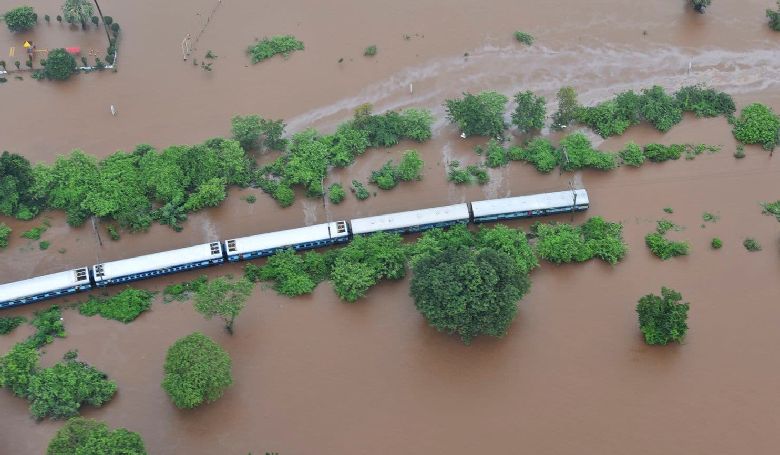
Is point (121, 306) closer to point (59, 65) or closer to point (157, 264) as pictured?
point (157, 264)

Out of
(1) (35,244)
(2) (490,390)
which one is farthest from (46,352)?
(2) (490,390)

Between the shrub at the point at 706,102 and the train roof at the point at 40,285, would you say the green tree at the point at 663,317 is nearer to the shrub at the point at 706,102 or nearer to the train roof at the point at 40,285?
the shrub at the point at 706,102

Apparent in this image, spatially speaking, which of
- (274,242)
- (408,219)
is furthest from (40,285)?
(408,219)

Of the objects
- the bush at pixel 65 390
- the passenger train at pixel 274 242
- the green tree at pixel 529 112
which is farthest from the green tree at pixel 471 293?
the bush at pixel 65 390

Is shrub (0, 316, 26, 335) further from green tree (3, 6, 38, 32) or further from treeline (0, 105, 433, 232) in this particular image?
green tree (3, 6, 38, 32)

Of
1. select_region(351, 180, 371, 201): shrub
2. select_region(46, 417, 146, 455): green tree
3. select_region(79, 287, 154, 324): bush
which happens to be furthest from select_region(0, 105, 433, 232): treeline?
select_region(46, 417, 146, 455): green tree
